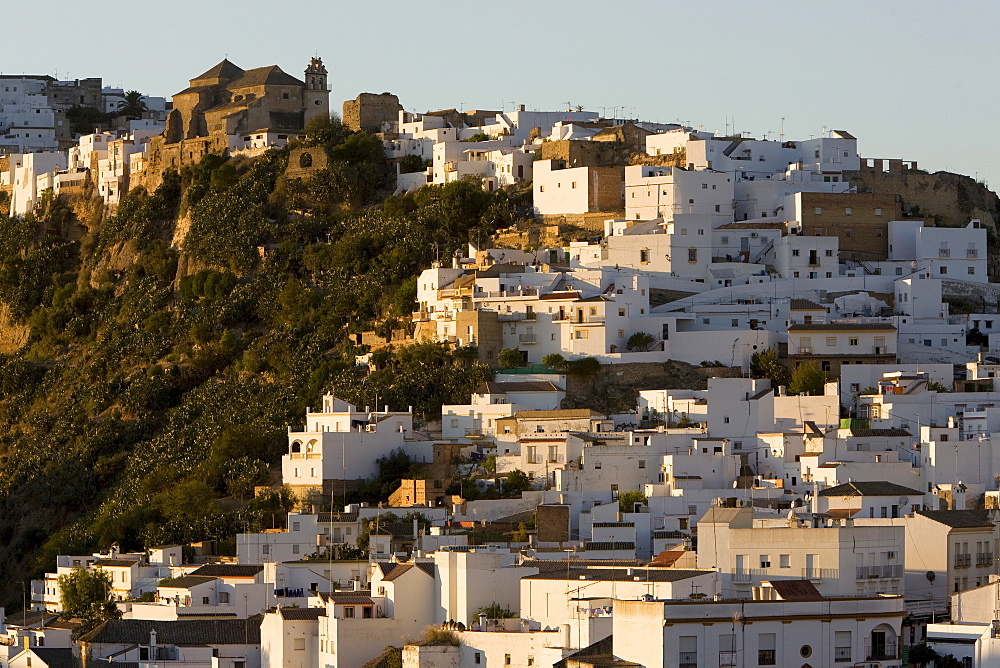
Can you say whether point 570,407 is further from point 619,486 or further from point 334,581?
point 334,581

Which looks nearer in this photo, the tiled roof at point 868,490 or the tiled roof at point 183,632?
the tiled roof at point 183,632

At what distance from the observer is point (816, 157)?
71.6 m

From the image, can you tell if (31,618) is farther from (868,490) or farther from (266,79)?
(266,79)

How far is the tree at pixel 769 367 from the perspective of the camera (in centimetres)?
5762

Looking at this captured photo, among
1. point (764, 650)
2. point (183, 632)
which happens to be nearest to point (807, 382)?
point (183, 632)

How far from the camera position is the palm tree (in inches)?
4011

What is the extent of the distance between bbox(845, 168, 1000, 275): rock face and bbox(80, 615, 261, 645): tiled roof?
33902mm

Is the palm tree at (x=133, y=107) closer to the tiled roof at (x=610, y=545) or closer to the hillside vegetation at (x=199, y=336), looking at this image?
the hillside vegetation at (x=199, y=336)

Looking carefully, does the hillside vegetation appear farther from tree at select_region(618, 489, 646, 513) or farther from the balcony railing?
the balcony railing

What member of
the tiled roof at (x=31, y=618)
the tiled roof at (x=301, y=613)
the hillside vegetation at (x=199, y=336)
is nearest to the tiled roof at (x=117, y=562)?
the tiled roof at (x=31, y=618)

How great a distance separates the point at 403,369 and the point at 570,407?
5138 millimetres

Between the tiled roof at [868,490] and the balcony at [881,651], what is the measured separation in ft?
40.1

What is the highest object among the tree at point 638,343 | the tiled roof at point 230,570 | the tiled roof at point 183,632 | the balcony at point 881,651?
the tree at point 638,343

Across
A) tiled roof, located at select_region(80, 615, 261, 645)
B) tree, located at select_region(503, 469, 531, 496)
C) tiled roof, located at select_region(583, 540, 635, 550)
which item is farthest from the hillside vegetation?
tiled roof, located at select_region(80, 615, 261, 645)
